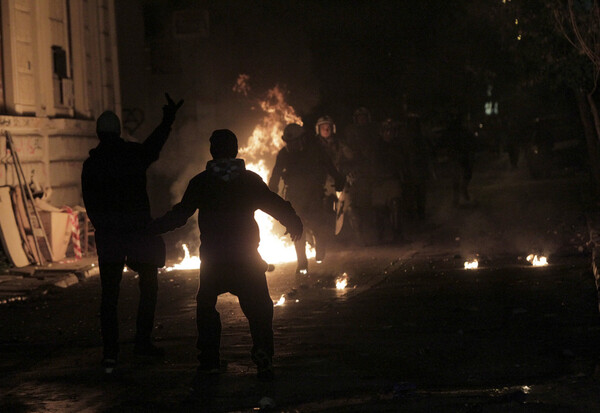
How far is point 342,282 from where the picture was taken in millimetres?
12922

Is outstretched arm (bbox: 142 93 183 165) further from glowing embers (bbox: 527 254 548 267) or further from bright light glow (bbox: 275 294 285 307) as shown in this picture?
glowing embers (bbox: 527 254 548 267)

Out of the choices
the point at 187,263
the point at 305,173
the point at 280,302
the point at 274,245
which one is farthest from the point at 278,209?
the point at 274,245

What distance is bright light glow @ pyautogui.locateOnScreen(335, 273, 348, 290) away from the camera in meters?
12.5

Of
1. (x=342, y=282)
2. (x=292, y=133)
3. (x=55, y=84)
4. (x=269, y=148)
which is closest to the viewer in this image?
(x=342, y=282)

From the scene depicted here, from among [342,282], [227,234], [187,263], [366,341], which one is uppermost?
[227,234]

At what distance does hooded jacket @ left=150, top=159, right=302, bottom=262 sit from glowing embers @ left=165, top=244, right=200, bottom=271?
7.99 metres

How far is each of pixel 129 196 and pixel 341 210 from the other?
9.44 m

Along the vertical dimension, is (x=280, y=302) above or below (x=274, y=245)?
below

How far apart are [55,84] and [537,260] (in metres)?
A: 10.2

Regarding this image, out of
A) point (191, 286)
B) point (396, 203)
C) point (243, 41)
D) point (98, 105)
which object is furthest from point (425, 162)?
point (243, 41)

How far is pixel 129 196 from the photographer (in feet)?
26.8

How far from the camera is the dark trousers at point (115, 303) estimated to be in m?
7.98

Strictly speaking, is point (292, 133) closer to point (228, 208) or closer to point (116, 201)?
point (116, 201)

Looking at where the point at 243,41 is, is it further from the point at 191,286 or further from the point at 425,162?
the point at 191,286
